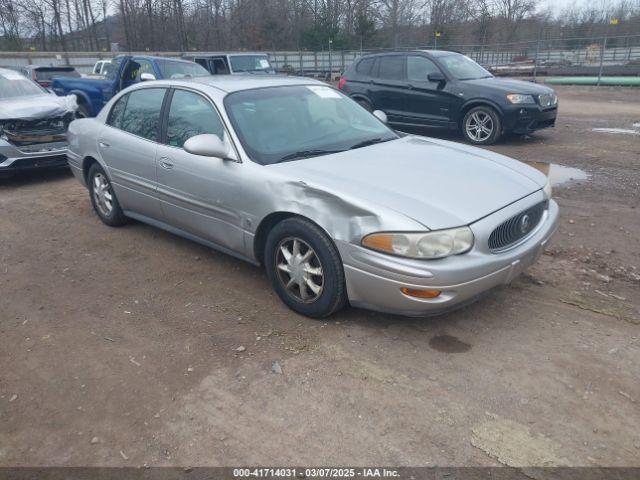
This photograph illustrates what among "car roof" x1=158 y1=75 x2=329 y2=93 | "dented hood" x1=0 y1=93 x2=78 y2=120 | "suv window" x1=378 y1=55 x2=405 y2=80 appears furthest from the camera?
"suv window" x1=378 y1=55 x2=405 y2=80

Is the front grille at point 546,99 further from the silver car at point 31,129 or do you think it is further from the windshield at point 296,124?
the silver car at point 31,129

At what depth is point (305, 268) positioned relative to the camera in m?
3.58

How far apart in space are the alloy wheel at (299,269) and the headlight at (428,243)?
0.55m

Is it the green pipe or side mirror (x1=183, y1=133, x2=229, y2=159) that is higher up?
the green pipe

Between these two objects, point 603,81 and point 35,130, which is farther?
point 603,81

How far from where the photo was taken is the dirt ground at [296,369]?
2.56m

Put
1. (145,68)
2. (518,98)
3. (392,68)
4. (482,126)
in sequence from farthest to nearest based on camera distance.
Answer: (145,68), (392,68), (482,126), (518,98)

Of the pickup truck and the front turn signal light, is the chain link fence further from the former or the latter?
the front turn signal light

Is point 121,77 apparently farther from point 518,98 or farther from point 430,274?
point 430,274

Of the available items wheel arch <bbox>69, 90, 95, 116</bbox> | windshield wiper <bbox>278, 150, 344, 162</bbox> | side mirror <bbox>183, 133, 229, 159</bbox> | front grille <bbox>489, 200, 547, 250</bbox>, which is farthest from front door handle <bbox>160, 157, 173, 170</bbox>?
wheel arch <bbox>69, 90, 95, 116</bbox>

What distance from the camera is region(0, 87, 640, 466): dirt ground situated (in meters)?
2.56

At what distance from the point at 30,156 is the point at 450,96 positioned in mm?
7111

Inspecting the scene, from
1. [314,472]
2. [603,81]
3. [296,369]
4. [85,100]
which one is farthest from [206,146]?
[603,81]

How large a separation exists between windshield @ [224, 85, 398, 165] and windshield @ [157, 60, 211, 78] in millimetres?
7634
